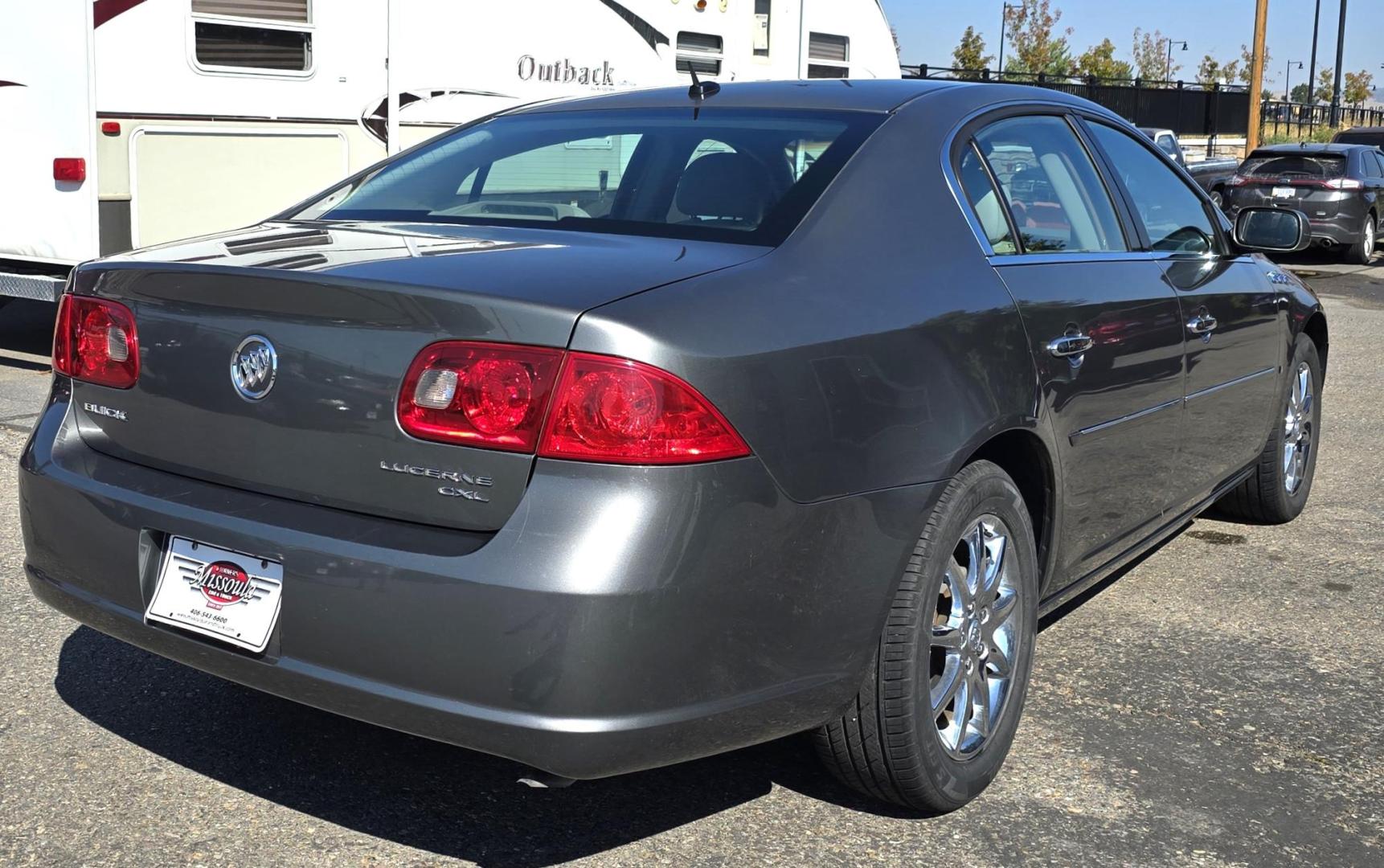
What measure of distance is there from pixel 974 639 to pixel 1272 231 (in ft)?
7.62

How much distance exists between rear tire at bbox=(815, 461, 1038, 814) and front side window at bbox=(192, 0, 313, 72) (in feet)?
20.0

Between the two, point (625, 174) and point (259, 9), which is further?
point (259, 9)

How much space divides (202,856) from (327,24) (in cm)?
650

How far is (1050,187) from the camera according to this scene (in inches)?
152

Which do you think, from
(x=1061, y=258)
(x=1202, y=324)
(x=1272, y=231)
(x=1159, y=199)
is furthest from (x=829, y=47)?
(x=1061, y=258)

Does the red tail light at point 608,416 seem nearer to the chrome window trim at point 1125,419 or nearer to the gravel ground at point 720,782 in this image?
the gravel ground at point 720,782

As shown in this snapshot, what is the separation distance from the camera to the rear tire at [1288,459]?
5.38 meters

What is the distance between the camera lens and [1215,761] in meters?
3.50

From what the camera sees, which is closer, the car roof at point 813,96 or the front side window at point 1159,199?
the car roof at point 813,96

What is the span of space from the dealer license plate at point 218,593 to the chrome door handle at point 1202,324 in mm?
2665

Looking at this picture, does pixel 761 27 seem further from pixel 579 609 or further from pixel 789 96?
pixel 579 609

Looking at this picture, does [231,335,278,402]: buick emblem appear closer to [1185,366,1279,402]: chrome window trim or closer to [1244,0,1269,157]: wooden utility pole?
[1185,366,1279,402]: chrome window trim

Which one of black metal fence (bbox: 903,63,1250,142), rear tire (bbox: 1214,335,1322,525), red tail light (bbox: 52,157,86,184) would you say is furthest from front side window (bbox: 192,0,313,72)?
black metal fence (bbox: 903,63,1250,142)

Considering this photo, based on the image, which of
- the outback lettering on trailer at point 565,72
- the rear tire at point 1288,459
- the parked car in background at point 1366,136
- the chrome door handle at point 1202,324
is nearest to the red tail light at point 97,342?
the chrome door handle at point 1202,324
